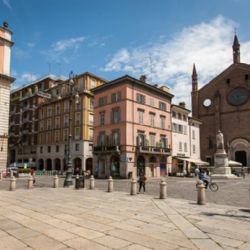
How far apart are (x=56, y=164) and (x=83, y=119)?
1098 centimetres

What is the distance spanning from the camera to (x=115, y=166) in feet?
119

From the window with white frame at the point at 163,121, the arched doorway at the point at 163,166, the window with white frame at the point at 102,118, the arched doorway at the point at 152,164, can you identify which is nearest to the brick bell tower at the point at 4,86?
the window with white frame at the point at 102,118

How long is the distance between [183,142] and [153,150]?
10273 mm

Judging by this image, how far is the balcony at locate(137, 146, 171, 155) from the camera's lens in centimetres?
3575

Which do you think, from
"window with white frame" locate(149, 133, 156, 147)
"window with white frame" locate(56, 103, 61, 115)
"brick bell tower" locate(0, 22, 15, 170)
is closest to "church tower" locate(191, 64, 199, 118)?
"window with white frame" locate(149, 133, 156, 147)

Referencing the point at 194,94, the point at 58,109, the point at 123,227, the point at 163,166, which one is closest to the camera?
the point at 123,227

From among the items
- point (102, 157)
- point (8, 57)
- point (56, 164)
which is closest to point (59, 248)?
point (8, 57)

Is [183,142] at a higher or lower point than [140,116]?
lower

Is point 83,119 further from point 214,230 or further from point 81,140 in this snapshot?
point 214,230

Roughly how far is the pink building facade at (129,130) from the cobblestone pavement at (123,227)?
24016 millimetres

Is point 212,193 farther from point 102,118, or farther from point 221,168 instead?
point 102,118

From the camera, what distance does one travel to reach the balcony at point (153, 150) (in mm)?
35750

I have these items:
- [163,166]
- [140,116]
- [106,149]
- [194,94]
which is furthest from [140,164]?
[194,94]

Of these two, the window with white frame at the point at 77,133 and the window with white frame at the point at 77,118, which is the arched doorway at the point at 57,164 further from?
the window with white frame at the point at 77,118
